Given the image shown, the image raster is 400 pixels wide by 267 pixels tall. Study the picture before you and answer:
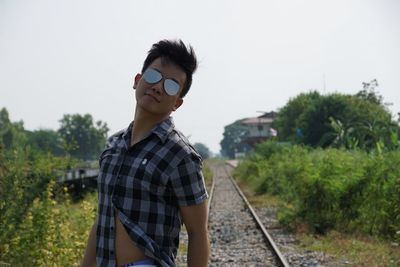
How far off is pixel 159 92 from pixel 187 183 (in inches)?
16.1

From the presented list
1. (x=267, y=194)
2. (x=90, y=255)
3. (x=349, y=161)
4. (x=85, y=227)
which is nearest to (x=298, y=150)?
(x=267, y=194)

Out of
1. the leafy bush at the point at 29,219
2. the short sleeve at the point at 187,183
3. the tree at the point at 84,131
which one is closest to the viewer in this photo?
the short sleeve at the point at 187,183

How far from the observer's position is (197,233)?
202 cm

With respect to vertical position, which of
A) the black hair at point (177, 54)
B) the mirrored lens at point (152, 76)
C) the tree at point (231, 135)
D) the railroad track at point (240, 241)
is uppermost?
the tree at point (231, 135)

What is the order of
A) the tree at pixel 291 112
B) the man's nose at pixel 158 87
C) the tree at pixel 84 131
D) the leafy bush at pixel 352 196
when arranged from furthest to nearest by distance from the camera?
1. the tree at pixel 84 131
2. the tree at pixel 291 112
3. the leafy bush at pixel 352 196
4. the man's nose at pixel 158 87

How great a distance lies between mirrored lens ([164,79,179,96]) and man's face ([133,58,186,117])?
0.04 feet

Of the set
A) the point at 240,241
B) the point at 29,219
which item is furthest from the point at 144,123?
the point at 240,241

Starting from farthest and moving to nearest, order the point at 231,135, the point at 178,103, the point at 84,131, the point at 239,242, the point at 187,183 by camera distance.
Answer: the point at 231,135 < the point at 84,131 < the point at 239,242 < the point at 178,103 < the point at 187,183

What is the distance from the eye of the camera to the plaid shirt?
1.96m

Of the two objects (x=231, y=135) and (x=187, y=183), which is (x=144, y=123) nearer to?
(x=187, y=183)

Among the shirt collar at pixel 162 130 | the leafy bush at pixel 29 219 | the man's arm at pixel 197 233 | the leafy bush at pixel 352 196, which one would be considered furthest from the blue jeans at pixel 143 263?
the leafy bush at pixel 352 196

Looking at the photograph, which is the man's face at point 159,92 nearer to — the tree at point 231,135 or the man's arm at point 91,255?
the man's arm at point 91,255

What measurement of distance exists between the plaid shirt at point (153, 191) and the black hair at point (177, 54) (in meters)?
0.28

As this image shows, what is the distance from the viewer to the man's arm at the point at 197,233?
2.00 m
